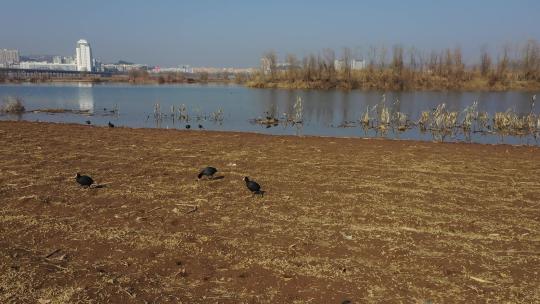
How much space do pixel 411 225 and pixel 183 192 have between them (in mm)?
4413

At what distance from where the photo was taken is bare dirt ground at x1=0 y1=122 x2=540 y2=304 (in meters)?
4.82

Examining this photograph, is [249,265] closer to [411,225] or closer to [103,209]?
[411,225]

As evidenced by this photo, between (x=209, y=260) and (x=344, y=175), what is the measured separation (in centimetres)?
558

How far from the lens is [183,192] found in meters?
8.70

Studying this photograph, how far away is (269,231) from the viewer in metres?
6.57

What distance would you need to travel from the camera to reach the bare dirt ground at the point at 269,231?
482cm

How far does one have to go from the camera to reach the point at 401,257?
5.66 m

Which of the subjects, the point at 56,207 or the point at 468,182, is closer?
the point at 56,207

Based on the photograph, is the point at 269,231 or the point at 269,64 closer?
the point at 269,231

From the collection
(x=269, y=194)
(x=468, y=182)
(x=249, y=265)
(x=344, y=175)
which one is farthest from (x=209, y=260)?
(x=468, y=182)

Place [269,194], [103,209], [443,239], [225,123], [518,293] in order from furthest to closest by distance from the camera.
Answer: [225,123] < [269,194] < [103,209] < [443,239] < [518,293]

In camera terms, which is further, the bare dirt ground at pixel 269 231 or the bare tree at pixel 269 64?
the bare tree at pixel 269 64

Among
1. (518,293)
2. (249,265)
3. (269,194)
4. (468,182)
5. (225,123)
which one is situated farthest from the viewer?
(225,123)

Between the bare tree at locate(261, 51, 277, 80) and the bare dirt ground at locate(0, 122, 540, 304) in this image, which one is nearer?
the bare dirt ground at locate(0, 122, 540, 304)
